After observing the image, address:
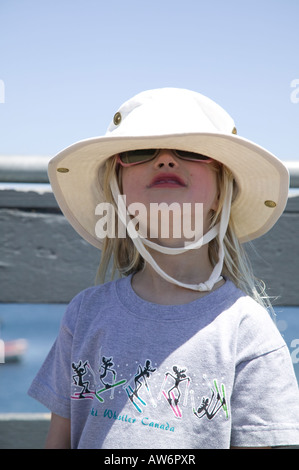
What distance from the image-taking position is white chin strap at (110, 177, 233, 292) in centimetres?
169

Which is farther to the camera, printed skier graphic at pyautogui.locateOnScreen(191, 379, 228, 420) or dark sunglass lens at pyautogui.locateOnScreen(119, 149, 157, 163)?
dark sunglass lens at pyautogui.locateOnScreen(119, 149, 157, 163)

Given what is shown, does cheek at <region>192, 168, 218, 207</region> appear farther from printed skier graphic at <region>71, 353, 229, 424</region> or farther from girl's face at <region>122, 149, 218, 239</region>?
printed skier graphic at <region>71, 353, 229, 424</region>

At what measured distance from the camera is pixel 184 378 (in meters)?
1.57

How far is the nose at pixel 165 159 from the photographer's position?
170cm

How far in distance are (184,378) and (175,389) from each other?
4 centimetres

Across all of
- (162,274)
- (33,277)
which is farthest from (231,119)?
(33,277)

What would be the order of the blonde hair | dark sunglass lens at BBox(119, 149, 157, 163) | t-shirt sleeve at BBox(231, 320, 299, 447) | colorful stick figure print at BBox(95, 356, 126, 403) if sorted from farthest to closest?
the blonde hair < dark sunglass lens at BBox(119, 149, 157, 163) < colorful stick figure print at BBox(95, 356, 126, 403) < t-shirt sleeve at BBox(231, 320, 299, 447)

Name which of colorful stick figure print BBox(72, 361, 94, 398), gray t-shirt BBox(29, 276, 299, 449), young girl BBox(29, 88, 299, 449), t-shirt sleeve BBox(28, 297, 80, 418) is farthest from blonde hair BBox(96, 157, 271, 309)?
colorful stick figure print BBox(72, 361, 94, 398)

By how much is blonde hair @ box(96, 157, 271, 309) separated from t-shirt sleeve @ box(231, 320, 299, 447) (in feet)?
0.96

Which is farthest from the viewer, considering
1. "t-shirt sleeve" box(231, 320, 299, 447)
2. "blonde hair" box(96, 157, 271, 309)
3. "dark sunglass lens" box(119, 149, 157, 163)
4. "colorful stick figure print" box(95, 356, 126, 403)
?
"blonde hair" box(96, 157, 271, 309)

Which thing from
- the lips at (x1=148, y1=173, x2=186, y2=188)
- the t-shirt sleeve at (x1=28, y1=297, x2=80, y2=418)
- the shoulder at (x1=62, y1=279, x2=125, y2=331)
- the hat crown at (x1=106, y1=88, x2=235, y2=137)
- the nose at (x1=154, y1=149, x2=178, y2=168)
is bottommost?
the t-shirt sleeve at (x1=28, y1=297, x2=80, y2=418)

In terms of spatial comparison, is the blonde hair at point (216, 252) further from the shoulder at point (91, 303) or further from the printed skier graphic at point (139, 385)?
the printed skier graphic at point (139, 385)
